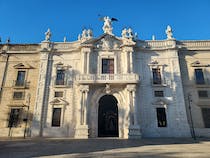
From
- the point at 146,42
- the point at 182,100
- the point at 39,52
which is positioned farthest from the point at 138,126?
the point at 39,52

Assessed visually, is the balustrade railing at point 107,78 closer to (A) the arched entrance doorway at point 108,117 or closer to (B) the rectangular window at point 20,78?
(A) the arched entrance doorway at point 108,117

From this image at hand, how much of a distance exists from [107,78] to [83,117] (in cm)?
479

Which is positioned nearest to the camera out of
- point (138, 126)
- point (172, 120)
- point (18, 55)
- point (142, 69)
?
point (138, 126)

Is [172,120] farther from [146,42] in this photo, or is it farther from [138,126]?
[146,42]

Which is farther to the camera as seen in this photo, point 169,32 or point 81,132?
point 169,32

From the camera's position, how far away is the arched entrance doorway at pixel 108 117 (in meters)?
19.2

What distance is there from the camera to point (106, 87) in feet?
63.1

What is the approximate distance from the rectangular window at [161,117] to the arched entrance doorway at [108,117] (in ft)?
15.0

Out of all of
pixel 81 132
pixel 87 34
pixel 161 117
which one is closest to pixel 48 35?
pixel 87 34

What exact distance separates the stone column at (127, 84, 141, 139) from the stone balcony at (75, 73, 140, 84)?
74 cm

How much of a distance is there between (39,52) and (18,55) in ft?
9.29

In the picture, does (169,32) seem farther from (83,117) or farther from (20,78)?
(20,78)

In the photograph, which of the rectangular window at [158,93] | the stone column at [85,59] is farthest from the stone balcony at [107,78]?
the rectangular window at [158,93]

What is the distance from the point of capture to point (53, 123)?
62.4 ft
